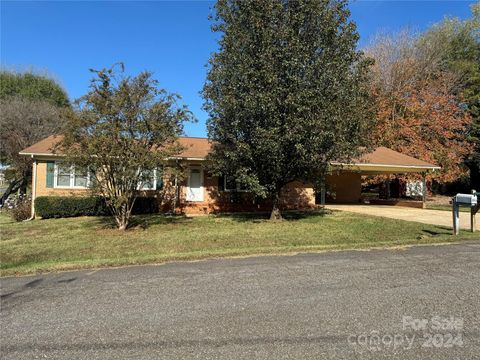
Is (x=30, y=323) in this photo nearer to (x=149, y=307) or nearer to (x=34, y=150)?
(x=149, y=307)

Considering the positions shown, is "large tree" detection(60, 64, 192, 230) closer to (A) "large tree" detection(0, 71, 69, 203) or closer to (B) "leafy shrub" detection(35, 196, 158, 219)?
(B) "leafy shrub" detection(35, 196, 158, 219)

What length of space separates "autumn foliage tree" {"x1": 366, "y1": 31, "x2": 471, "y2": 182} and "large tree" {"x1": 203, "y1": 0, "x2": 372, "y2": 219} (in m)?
15.5

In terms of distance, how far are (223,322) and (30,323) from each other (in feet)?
7.17

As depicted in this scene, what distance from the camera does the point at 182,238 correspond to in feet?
38.7

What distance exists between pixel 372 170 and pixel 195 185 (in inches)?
424

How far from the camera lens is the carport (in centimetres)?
A: 2028

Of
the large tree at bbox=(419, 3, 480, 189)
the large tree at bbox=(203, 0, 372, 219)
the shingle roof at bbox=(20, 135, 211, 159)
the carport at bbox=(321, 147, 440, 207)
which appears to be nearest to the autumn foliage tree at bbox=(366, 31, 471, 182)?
the large tree at bbox=(419, 3, 480, 189)

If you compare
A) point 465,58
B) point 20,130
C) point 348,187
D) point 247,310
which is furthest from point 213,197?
point 465,58

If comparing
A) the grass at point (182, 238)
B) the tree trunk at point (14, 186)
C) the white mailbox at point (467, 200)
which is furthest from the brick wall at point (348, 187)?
the tree trunk at point (14, 186)

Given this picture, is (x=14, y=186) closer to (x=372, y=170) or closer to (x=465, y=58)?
(x=372, y=170)

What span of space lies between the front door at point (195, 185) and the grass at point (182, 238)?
2.65m

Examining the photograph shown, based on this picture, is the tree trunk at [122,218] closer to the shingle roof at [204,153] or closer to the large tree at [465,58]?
the shingle roof at [204,153]

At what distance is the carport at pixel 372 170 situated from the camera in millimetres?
20281

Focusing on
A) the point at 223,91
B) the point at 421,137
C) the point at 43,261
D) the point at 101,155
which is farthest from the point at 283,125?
the point at 421,137
